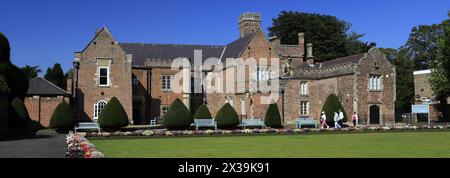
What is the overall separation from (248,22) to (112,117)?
111ft

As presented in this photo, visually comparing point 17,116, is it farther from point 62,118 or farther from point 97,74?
point 97,74

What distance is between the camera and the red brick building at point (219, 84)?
4588 centimetres

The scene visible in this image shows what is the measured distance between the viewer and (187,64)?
5128 cm

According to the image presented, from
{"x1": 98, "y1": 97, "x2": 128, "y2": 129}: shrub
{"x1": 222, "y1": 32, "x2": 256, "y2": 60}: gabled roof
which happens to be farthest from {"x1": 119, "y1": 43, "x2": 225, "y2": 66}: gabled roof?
{"x1": 98, "y1": 97, "x2": 128, "y2": 129}: shrub

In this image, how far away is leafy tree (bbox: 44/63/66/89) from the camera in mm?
65062

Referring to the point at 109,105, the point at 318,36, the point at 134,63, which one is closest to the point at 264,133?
the point at 109,105

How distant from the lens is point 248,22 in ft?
215

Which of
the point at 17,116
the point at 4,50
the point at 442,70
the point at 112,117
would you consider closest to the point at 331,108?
the point at 442,70

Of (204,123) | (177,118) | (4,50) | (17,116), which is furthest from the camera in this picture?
(204,123)

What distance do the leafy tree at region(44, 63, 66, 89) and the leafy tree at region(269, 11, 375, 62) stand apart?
1220 inches

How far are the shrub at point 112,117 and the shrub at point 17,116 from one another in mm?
4988
